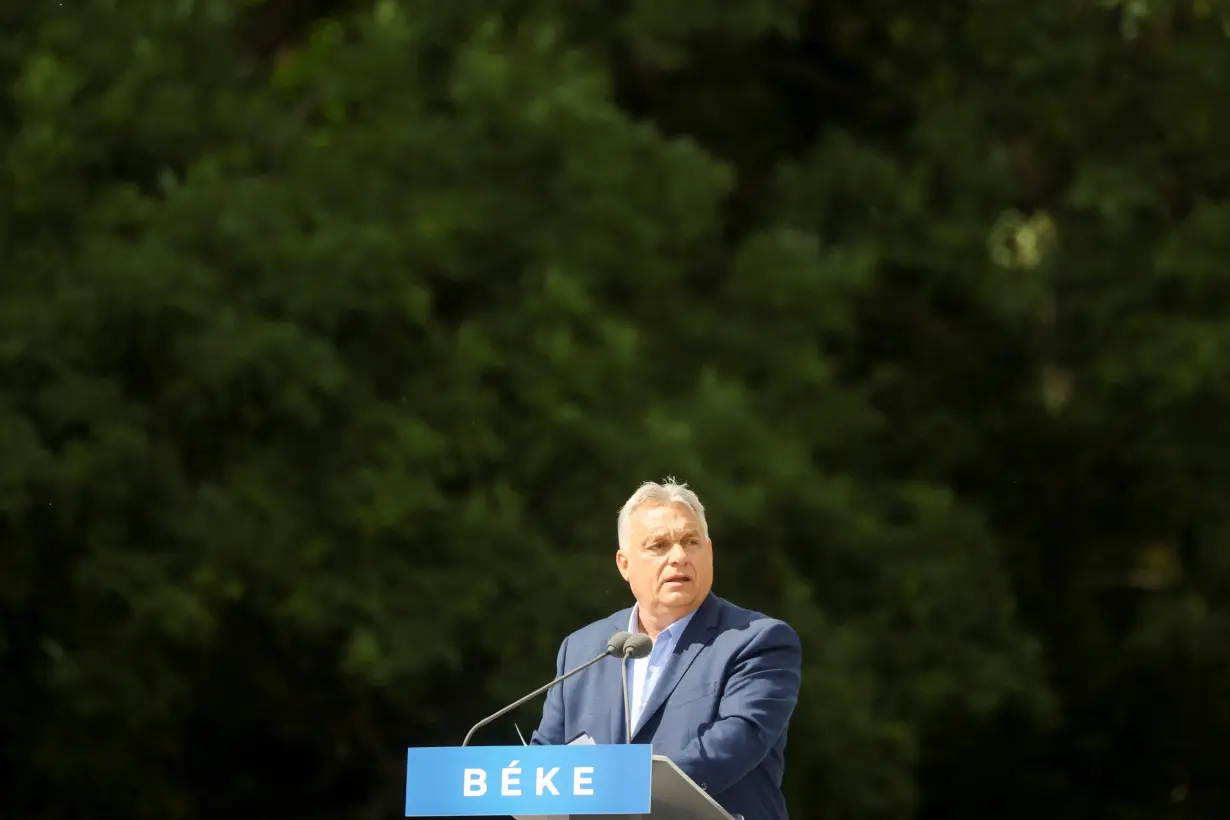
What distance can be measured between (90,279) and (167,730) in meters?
2.26

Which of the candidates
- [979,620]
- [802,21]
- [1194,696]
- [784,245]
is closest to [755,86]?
[802,21]

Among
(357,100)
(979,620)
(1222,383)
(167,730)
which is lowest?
(167,730)

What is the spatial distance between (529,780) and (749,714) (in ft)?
1.56

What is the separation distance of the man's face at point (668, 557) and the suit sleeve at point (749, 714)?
14 centimetres

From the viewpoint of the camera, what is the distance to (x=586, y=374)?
10172 millimetres

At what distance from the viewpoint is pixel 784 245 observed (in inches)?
445

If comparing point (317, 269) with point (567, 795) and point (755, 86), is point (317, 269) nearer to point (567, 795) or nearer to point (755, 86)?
point (755, 86)

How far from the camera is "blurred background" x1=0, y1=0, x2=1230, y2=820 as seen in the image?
9742 mm

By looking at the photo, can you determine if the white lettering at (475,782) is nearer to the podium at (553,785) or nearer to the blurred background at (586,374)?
the podium at (553,785)

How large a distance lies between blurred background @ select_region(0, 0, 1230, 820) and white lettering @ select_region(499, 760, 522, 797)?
643 centimetres

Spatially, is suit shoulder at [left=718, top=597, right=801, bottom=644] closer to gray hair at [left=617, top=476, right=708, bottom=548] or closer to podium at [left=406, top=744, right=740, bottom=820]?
gray hair at [left=617, top=476, right=708, bottom=548]

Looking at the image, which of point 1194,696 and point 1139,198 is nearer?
point 1139,198

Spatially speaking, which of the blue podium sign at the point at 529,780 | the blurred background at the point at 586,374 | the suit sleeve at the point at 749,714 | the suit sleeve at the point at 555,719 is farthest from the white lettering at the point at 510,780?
the blurred background at the point at 586,374

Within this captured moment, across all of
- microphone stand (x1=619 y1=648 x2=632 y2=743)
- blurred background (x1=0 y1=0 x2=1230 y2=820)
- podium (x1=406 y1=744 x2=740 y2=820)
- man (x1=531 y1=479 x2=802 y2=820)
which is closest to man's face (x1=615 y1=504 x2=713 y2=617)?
man (x1=531 y1=479 x2=802 y2=820)
